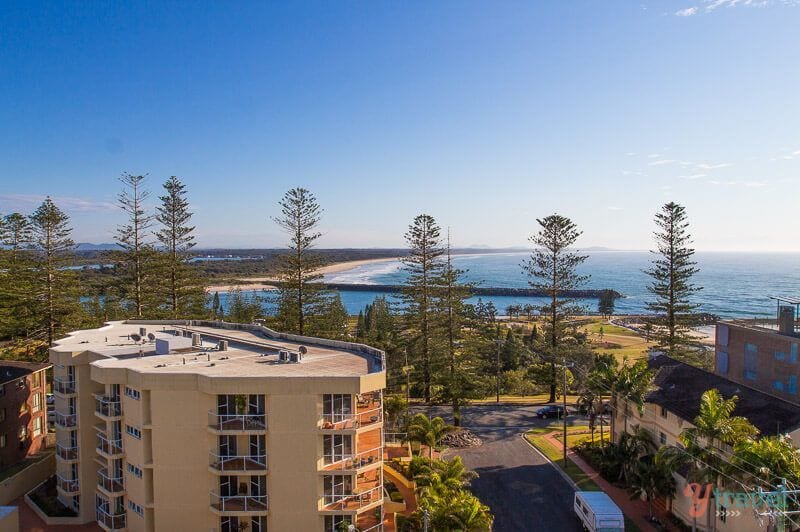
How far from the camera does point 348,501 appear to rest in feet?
50.3

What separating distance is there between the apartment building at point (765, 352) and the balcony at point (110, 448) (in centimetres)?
2480

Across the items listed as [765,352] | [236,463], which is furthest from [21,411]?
[765,352]

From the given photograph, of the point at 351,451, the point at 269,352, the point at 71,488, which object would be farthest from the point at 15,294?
the point at 351,451

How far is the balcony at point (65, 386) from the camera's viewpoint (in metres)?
18.9

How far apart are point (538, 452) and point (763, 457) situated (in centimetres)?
1388

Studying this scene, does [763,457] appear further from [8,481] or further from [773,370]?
[8,481]

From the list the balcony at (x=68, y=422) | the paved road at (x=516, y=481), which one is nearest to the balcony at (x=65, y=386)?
the balcony at (x=68, y=422)

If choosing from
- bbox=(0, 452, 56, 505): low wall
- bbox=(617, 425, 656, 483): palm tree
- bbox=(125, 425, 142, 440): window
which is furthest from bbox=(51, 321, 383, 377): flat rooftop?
bbox=(617, 425, 656, 483): palm tree

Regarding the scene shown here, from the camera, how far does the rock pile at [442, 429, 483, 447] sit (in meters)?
27.2

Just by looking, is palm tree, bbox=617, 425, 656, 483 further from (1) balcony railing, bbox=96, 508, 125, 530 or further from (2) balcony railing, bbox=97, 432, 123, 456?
(2) balcony railing, bbox=97, 432, 123, 456

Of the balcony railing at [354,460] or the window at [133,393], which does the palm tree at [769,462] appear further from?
the window at [133,393]

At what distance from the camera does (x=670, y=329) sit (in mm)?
35875

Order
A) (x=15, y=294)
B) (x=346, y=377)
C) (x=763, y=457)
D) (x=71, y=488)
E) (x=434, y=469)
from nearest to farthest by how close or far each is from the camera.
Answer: (x=763, y=457) < (x=346, y=377) < (x=71, y=488) < (x=434, y=469) < (x=15, y=294)

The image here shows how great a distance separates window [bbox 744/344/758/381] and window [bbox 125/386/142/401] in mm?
24060
